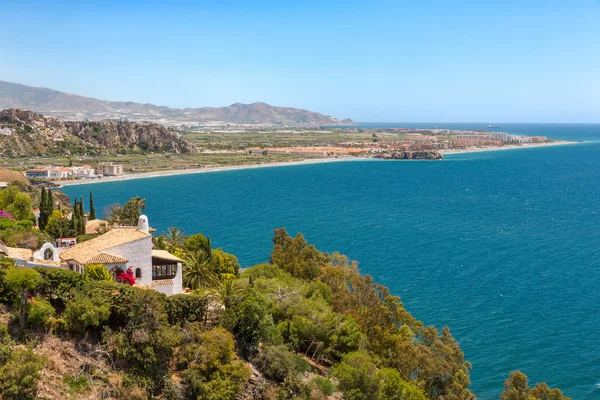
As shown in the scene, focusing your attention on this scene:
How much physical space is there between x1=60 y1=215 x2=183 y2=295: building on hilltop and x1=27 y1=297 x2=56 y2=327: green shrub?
444cm

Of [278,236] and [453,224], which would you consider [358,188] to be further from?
[278,236]

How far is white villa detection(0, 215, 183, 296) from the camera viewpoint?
2641 centimetres

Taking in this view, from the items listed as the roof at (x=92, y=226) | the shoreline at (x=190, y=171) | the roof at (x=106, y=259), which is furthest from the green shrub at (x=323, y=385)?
the shoreline at (x=190, y=171)

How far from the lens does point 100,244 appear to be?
27609 mm

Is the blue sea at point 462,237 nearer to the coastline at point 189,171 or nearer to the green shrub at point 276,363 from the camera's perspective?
the coastline at point 189,171

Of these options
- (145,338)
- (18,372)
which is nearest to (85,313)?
(145,338)

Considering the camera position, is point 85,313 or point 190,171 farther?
point 190,171

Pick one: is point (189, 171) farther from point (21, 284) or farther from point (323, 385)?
point (323, 385)

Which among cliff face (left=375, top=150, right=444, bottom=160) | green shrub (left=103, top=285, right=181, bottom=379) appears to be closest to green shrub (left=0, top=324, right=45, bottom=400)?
green shrub (left=103, top=285, right=181, bottom=379)

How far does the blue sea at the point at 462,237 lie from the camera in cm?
3609

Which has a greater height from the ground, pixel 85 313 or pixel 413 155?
pixel 85 313

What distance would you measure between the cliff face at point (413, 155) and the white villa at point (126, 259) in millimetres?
169529

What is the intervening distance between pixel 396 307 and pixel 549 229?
46.5 m

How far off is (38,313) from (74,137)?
16257 cm
